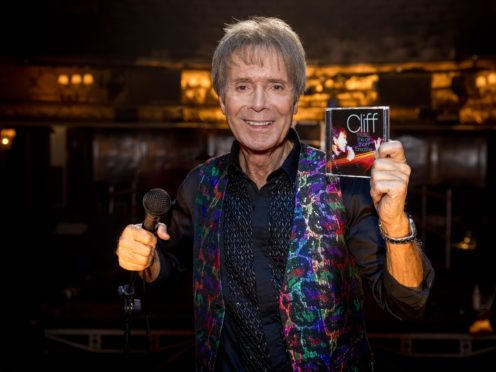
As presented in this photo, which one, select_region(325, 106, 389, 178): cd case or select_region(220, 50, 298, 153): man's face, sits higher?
select_region(220, 50, 298, 153): man's face

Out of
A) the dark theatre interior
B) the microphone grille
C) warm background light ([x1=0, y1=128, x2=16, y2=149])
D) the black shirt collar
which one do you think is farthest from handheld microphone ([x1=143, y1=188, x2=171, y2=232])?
warm background light ([x1=0, y1=128, x2=16, y2=149])

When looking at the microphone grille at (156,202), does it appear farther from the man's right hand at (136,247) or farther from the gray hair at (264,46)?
the gray hair at (264,46)

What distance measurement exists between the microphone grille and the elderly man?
12 cm

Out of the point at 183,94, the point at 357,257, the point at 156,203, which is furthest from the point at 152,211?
the point at 183,94

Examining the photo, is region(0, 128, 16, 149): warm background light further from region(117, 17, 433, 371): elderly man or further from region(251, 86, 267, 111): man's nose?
region(251, 86, 267, 111): man's nose

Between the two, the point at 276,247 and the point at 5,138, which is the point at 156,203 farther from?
the point at 5,138

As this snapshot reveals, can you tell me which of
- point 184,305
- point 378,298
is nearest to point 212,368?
point 378,298

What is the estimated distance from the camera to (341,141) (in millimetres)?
1461

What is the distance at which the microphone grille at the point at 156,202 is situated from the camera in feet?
4.80

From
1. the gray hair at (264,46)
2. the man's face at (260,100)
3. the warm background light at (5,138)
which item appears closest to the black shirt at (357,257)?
the man's face at (260,100)

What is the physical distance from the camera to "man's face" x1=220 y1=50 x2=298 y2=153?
1707 millimetres

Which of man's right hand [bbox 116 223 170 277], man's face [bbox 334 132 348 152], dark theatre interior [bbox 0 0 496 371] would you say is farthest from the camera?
dark theatre interior [bbox 0 0 496 371]

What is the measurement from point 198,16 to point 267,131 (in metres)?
9.15

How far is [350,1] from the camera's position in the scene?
10.1 metres
